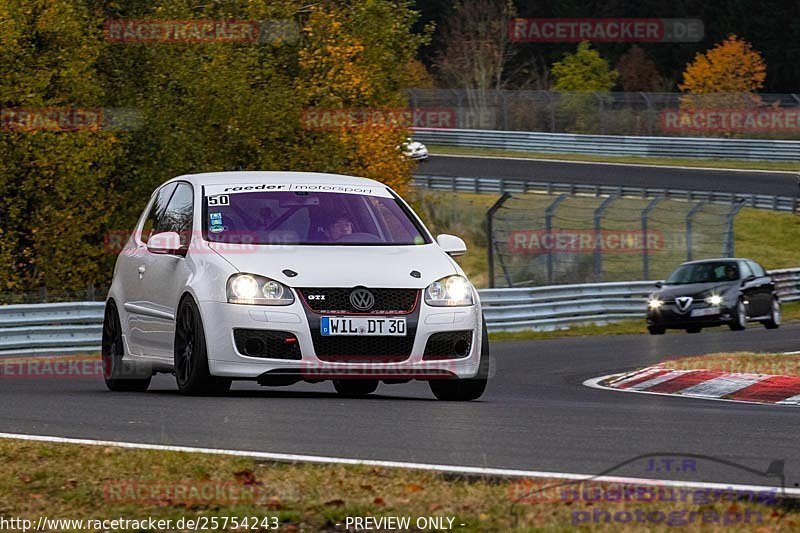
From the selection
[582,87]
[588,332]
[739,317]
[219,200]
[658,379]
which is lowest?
[588,332]

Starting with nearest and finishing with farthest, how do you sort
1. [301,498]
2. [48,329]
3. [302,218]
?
[301,498]
[302,218]
[48,329]

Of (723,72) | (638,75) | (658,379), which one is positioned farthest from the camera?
(638,75)

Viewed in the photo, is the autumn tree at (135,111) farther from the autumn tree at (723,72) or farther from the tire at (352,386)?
the autumn tree at (723,72)

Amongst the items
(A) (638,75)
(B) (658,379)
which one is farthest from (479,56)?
(B) (658,379)

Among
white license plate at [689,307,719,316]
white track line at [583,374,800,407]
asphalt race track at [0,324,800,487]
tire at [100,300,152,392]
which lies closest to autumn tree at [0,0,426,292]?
white license plate at [689,307,719,316]

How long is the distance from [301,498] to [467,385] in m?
4.72

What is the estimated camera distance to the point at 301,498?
595cm

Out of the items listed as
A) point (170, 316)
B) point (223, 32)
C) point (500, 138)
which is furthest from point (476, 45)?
point (170, 316)

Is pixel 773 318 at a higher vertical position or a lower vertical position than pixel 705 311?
lower

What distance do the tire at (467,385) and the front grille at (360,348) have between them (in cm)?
72

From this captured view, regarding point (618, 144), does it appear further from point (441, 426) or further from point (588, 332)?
point (441, 426)

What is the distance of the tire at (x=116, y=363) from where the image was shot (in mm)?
11961

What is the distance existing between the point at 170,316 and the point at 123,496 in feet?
15.3

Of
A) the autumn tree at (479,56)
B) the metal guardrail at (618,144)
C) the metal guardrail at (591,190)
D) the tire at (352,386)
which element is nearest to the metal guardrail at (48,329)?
the tire at (352,386)
